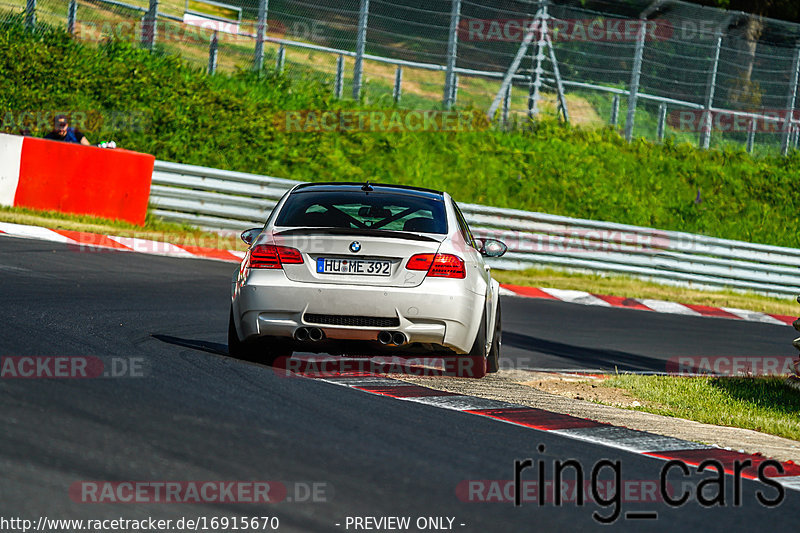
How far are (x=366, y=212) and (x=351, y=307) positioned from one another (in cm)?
110

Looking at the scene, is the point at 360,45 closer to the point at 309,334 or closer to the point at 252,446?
the point at 309,334

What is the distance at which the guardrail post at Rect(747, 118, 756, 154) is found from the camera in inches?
1130

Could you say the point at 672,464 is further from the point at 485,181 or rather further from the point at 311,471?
the point at 485,181

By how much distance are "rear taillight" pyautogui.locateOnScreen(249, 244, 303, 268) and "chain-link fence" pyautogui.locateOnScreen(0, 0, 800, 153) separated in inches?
601

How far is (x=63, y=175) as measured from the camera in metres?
18.4

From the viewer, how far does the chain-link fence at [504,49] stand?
24141mm

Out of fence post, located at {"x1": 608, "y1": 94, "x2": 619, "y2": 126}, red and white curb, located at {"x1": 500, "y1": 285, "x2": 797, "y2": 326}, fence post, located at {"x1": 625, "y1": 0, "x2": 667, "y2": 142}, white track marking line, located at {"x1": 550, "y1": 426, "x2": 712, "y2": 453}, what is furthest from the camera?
fence post, located at {"x1": 608, "y1": 94, "x2": 619, "y2": 126}

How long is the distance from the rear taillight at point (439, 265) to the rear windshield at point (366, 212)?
0.37 m

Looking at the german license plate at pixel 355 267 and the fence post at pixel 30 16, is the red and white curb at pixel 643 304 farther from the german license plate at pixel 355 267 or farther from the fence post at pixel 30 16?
the fence post at pixel 30 16

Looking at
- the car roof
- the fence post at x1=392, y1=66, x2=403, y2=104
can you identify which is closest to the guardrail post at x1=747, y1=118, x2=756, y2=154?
the fence post at x1=392, y1=66, x2=403, y2=104

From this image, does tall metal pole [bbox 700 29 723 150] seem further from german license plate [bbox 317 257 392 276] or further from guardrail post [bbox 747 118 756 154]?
german license plate [bbox 317 257 392 276]

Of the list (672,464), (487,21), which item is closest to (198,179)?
(487,21)

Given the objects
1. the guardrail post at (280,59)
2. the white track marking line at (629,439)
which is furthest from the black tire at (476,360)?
the guardrail post at (280,59)

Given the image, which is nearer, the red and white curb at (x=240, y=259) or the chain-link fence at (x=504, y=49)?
the red and white curb at (x=240, y=259)
